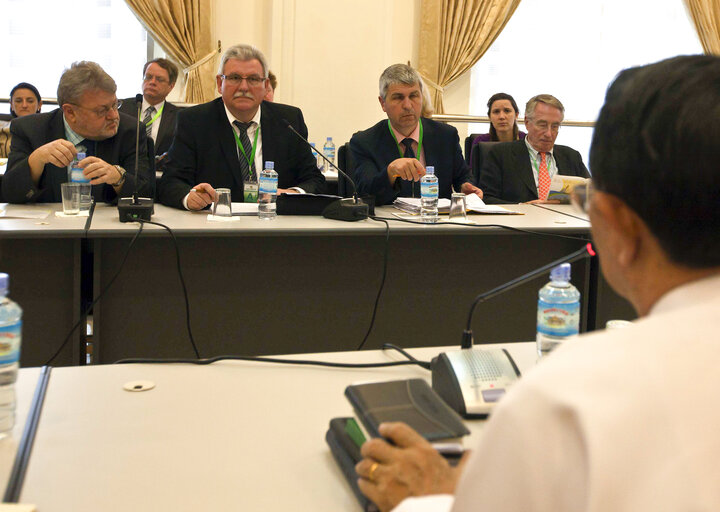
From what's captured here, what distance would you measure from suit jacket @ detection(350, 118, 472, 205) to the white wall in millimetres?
2544

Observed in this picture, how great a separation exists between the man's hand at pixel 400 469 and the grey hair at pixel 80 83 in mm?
2487

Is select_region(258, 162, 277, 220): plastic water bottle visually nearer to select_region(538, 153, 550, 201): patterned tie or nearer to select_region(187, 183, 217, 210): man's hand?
select_region(187, 183, 217, 210): man's hand

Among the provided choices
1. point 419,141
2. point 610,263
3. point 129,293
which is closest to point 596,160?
point 610,263

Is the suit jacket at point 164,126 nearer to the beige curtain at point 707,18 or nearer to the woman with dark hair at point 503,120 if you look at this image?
the woman with dark hair at point 503,120

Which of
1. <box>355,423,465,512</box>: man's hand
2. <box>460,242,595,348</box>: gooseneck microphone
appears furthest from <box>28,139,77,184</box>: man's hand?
<box>355,423,465,512</box>: man's hand

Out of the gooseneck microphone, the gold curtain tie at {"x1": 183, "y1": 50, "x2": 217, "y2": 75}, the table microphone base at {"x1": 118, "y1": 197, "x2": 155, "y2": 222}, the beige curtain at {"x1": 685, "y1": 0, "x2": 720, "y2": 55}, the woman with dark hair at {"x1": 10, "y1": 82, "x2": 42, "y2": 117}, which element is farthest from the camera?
the beige curtain at {"x1": 685, "y1": 0, "x2": 720, "y2": 55}

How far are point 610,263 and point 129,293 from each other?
2095 mm

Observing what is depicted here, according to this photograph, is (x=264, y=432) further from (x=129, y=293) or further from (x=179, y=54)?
(x=179, y=54)

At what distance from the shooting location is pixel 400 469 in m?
0.91

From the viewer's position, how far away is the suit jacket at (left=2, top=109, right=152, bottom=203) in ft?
9.52

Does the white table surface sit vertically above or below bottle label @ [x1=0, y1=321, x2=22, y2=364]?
below

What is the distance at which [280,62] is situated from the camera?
6.11 metres

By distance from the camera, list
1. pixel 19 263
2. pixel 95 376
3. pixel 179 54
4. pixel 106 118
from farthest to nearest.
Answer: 1. pixel 179 54
2. pixel 106 118
3. pixel 19 263
4. pixel 95 376

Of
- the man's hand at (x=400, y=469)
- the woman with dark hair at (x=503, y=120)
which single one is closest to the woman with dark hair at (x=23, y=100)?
the woman with dark hair at (x=503, y=120)
